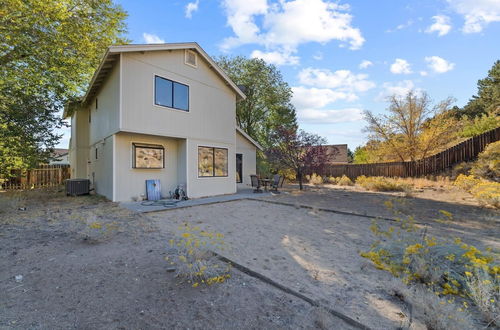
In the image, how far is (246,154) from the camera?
14258 mm

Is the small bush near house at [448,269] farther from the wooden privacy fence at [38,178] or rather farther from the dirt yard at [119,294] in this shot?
the wooden privacy fence at [38,178]

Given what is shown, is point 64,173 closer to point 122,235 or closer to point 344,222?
point 122,235

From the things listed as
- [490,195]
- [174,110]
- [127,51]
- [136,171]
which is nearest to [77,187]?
[136,171]

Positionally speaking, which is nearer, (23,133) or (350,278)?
(350,278)

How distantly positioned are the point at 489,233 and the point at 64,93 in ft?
58.3

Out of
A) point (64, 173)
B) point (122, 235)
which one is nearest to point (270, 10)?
point (122, 235)

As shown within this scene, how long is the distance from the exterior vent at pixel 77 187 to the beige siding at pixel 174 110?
15.0ft

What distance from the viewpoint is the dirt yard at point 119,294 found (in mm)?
2103

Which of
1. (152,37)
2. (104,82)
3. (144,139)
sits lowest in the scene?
(144,139)

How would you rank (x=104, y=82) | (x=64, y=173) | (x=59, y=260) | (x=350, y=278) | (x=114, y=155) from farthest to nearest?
(x=64, y=173)
(x=104, y=82)
(x=114, y=155)
(x=59, y=260)
(x=350, y=278)

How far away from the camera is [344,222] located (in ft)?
19.4

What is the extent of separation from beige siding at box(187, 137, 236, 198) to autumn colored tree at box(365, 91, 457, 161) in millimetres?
13546

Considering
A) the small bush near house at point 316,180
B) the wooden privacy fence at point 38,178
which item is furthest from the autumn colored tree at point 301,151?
the wooden privacy fence at point 38,178

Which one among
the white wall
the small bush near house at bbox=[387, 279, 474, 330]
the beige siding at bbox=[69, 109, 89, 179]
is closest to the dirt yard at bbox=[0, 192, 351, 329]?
the small bush near house at bbox=[387, 279, 474, 330]
